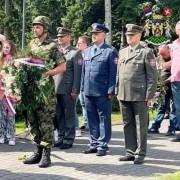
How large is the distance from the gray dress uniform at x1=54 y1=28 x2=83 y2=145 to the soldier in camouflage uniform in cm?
120

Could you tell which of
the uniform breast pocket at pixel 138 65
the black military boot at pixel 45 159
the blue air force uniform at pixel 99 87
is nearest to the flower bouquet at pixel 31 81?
the black military boot at pixel 45 159

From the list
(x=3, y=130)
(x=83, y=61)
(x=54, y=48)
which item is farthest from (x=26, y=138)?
(x=54, y=48)

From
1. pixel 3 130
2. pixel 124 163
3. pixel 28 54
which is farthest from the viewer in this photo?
pixel 3 130

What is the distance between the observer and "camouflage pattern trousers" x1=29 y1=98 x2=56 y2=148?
6137 mm

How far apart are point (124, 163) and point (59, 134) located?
1.67 m

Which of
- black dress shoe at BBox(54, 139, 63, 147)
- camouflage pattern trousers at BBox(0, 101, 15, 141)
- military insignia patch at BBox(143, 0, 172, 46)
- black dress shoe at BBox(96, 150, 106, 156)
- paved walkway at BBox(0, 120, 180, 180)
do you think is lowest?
paved walkway at BBox(0, 120, 180, 180)

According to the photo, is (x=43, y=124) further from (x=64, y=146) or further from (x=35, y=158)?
(x=64, y=146)

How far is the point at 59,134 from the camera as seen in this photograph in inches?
304

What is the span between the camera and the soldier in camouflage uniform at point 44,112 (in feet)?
20.1

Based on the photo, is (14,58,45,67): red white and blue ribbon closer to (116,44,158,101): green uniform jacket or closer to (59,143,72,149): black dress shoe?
(116,44,158,101): green uniform jacket

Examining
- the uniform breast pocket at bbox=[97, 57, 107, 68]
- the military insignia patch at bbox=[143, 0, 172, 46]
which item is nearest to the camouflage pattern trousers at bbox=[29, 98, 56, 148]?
the uniform breast pocket at bbox=[97, 57, 107, 68]

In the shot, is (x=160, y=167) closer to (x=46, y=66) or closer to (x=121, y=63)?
(x=121, y=63)

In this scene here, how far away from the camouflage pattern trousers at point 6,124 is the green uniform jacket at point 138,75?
2.44m

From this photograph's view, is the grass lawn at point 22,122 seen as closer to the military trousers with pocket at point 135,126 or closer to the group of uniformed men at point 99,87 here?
the group of uniformed men at point 99,87
